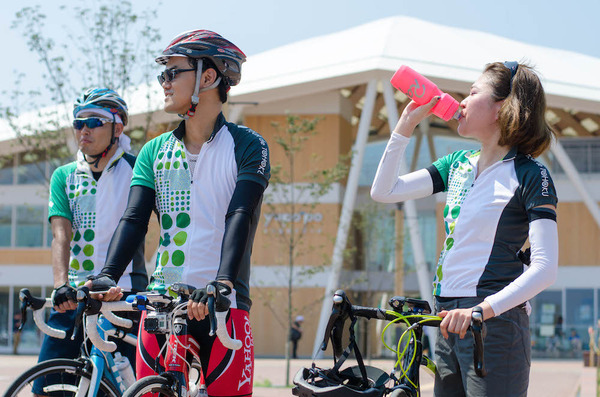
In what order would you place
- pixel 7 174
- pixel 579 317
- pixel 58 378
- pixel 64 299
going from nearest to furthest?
pixel 64 299
pixel 58 378
pixel 579 317
pixel 7 174

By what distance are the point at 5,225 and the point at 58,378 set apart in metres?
41.4

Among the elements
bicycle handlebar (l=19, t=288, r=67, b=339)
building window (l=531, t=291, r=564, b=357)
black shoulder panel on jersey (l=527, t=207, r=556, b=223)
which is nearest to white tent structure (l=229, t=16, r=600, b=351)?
building window (l=531, t=291, r=564, b=357)

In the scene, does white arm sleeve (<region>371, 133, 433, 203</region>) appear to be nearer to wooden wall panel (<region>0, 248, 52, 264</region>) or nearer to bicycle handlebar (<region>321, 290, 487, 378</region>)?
bicycle handlebar (<region>321, 290, 487, 378</region>)

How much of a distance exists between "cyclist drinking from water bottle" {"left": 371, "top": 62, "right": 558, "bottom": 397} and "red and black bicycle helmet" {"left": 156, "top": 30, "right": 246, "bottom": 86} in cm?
80

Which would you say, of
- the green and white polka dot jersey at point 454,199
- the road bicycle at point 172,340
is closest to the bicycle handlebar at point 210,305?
the road bicycle at point 172,340

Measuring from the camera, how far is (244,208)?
3883 mm

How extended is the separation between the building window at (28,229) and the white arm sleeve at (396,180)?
135ft

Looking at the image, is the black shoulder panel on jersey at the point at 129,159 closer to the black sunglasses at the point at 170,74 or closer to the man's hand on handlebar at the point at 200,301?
the black sunglasses at the point at 170,74

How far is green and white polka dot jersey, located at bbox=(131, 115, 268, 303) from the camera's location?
13.1ft

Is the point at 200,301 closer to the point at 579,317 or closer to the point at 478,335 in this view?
the point at 478,335

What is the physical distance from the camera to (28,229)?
43.7m

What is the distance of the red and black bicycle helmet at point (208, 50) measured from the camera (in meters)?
4.13

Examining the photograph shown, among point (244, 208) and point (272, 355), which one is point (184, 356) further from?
point (272, 355)

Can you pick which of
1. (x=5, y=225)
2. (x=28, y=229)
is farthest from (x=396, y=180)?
(x=5, y=225)
